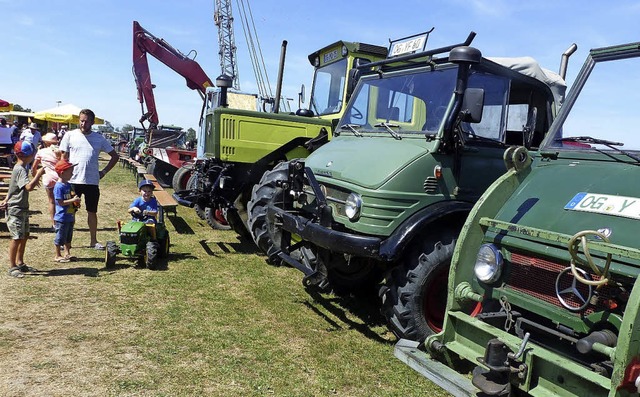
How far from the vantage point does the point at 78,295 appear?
17.3 ft

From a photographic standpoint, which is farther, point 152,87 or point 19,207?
point 152,87

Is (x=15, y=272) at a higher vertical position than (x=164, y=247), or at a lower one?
lower

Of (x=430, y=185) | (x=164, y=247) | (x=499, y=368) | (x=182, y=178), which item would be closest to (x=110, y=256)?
(x=164, y=247)

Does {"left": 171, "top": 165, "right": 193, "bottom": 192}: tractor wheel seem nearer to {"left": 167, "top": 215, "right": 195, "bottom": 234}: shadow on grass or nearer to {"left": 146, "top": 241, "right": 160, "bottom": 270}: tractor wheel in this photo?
{"left": 167, "top": 215, "right": 195, "bottom": 234}: shadow on grass

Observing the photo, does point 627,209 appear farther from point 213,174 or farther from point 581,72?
point 213,174

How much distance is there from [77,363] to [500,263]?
10.3 feet

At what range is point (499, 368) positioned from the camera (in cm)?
267

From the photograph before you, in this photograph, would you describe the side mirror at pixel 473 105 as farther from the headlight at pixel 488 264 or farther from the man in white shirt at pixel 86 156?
the man in white shirt at pixel 86 156

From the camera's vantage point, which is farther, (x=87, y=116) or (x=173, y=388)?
(x=87, y=116)

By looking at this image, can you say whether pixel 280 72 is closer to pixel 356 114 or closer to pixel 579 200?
pixel 356 114

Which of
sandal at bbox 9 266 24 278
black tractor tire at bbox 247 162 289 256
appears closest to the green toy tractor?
sandal at bbox 9 266 24 278

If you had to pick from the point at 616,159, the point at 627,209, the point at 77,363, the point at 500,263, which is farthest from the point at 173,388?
the point at 616,159

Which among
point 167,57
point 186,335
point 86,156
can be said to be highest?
point 167,57

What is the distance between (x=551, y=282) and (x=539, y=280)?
8 cm
